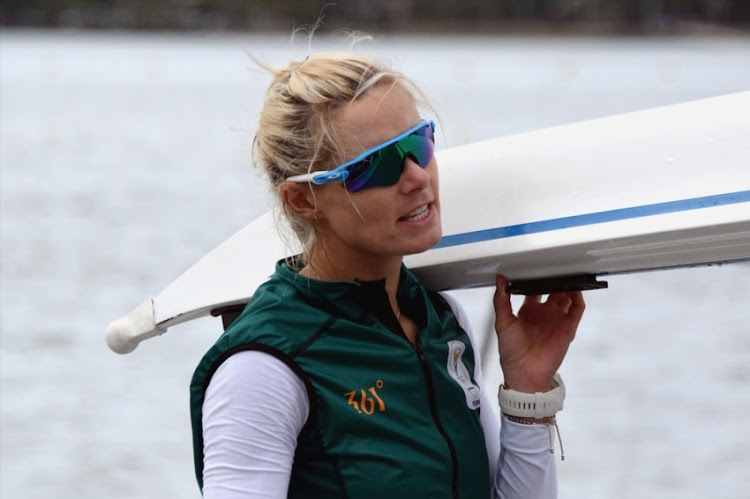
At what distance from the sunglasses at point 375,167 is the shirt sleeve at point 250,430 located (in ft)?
0.98

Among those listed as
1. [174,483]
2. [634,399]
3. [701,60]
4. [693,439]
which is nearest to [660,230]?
[174,483]

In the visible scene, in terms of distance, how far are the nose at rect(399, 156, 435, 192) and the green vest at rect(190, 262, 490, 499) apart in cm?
17

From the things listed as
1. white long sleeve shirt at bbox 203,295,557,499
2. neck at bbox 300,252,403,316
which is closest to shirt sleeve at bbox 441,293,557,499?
neck at bbox 300,252,403,316

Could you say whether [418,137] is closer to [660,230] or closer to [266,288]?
[266,288]

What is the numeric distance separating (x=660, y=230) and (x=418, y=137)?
1.67 ft

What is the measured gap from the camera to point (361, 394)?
75.2 inches

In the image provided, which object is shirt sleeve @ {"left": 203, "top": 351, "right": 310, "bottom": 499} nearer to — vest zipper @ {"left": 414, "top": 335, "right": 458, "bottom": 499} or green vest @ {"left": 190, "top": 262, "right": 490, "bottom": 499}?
green vest @ {"left": 190, "top": 262, "right": 490, "bottom": 499}

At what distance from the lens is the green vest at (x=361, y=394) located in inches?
73.9

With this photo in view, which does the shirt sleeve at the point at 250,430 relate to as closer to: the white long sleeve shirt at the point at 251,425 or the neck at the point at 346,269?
the white long sleeve shirt at the point at 251,425

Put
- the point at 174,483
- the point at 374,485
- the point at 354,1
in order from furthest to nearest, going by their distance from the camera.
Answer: the point at 354,1, the point at 174,483, the point at 374,485

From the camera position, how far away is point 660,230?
224 centimetres

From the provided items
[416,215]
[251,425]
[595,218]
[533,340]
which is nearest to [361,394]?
[251,425]

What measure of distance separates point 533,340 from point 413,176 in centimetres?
39

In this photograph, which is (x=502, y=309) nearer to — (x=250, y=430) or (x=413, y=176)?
(x=413, y=176)
